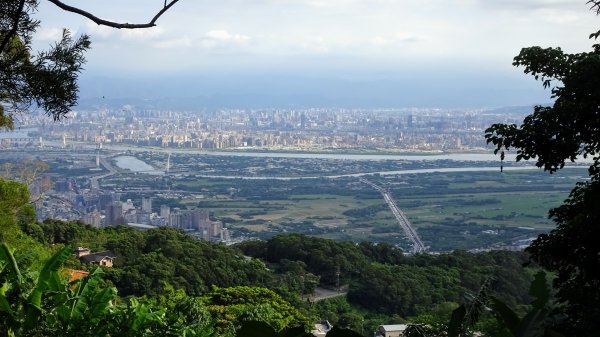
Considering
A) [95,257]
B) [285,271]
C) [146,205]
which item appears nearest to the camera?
A: [95,257]

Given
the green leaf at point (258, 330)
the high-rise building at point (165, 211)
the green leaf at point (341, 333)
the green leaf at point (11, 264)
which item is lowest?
the high-rise building at point (165, 211)

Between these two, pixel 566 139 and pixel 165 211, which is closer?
pixel 566 139

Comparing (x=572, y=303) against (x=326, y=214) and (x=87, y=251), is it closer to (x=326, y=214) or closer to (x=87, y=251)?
(x=87, y=251)

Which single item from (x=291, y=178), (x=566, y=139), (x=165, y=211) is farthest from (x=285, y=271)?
(x=291, y=178)

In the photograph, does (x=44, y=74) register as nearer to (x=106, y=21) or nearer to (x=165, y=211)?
(x=106, y=21)

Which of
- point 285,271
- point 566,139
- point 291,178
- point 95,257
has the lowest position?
point 285,271

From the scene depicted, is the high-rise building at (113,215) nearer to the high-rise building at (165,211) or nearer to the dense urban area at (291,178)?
the dense urban area at (291,178)

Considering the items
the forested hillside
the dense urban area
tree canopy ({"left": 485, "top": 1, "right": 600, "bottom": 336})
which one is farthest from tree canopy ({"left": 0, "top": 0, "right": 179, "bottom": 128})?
the dense urban area

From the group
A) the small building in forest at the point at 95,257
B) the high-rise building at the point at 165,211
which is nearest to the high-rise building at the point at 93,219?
the high-rise building at the point at 165,211

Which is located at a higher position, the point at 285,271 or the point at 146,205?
the point at 285,271

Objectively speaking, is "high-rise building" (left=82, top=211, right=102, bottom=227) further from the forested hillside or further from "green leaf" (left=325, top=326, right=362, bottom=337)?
"green leaf" (left=325, top=326, right=362, bottom=337)
